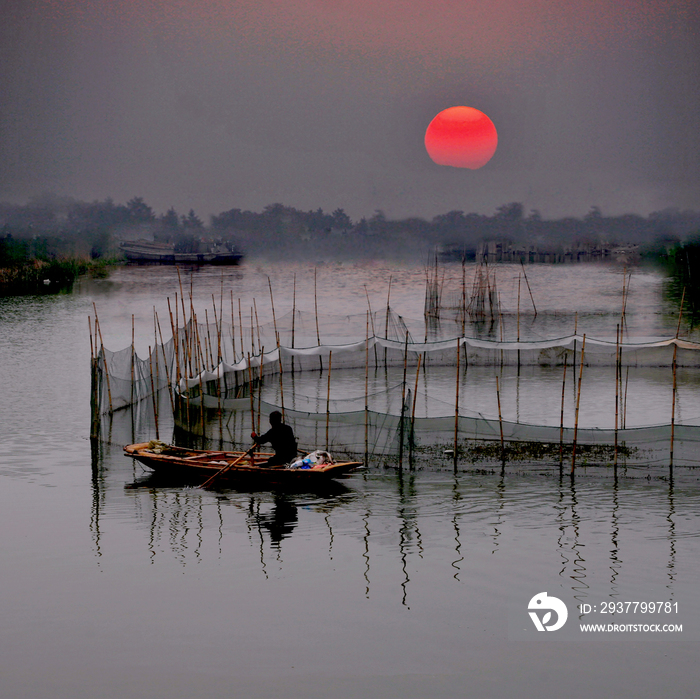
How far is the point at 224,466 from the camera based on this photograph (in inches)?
424

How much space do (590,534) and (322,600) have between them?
3.23 m

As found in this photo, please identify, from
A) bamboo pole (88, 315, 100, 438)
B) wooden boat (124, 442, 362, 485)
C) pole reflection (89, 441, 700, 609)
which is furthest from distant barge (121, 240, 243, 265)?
pole reflection (89, 441, 700, 609)

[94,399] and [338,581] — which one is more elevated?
[94,399]

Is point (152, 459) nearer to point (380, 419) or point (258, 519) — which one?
point (258, 519)

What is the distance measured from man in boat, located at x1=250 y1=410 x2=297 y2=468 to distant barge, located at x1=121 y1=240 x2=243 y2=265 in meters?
59.5

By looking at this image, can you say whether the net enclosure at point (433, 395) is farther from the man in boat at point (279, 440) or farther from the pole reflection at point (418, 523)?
the man in boat at point (279, 440)

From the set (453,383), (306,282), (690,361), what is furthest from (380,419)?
(306,282)

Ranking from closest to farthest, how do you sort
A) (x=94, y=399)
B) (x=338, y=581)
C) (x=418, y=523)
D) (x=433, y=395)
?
(x=338, y=581)
(x=418, y=523)
(x=94, y=399)
(x=433, y=395)

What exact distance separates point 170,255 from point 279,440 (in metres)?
61.4

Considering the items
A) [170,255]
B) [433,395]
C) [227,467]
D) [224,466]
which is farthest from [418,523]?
[170,255]

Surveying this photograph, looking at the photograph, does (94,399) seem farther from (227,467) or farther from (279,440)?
(279,440)

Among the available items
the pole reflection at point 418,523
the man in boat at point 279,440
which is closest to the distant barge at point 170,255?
the pole reflection at point 418,523

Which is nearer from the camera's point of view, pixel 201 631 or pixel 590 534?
pixel 201 631

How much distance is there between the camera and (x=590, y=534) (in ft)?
29.0
